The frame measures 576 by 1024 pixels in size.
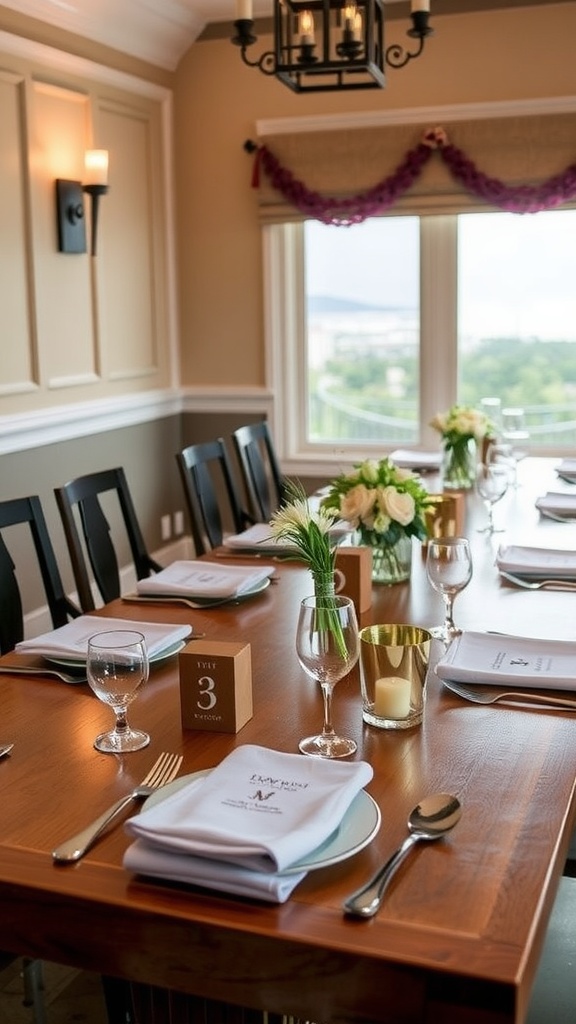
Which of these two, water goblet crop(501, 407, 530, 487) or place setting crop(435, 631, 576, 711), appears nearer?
place setting crop(435, 631, 576, 711)

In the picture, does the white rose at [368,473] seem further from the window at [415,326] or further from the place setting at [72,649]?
the window at [415,326]

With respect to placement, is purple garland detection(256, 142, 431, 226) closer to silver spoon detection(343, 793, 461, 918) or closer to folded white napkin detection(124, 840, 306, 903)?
silver spoon detection(343, 793, 461, 918)

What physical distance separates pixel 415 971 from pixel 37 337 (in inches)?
137

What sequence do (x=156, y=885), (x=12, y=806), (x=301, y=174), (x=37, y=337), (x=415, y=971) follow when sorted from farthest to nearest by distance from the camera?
(x=301, y=174) < (x=37, y=337) < (x=12, y=806) < (x=156, y=885) < (x=415, y=971)

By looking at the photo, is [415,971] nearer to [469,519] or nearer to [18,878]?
[18,878]

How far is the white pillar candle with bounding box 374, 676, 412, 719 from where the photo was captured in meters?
1.55

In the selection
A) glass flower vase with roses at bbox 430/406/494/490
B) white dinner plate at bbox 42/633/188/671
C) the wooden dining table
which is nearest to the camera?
the wooden dining table

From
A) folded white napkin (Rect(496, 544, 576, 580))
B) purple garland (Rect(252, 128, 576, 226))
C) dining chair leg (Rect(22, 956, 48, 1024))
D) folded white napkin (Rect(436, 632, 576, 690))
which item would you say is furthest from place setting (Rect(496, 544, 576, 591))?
purple garland (Rect(252, 128, 576, 226))

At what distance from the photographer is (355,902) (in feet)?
3.59

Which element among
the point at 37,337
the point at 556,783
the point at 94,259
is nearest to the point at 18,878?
the point at 556,783

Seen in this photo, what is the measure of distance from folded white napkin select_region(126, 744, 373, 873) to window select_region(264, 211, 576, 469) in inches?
155

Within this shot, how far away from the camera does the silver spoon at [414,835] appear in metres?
1.09

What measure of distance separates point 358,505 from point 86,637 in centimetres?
68

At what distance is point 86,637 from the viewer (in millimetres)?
1955
